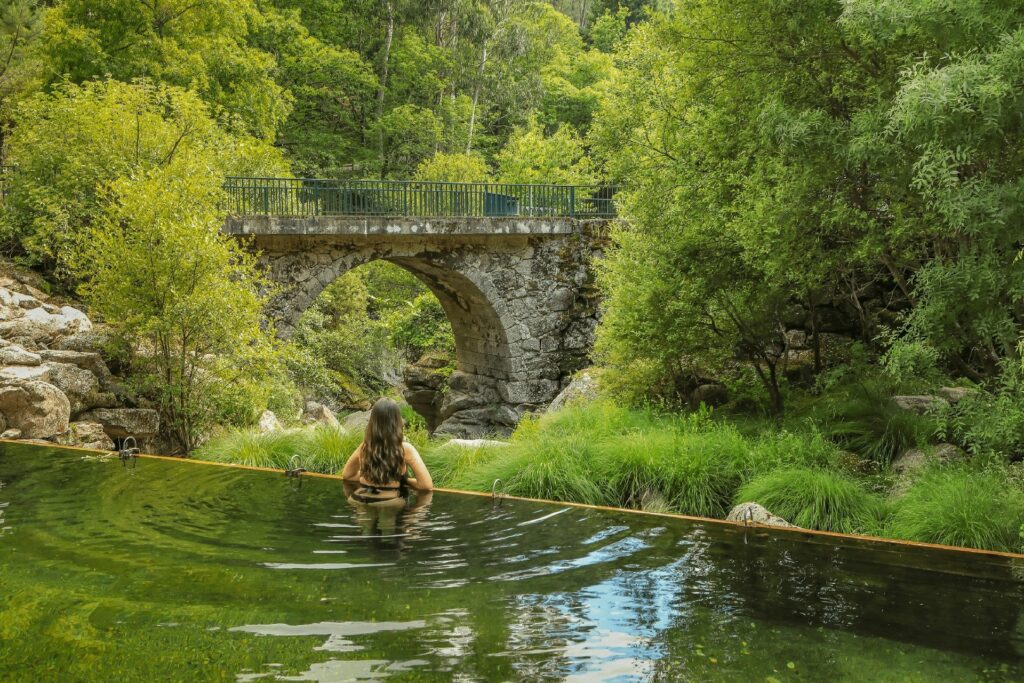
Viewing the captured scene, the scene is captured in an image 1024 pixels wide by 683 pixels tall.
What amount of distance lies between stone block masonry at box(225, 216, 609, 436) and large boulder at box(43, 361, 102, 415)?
645 centimetres

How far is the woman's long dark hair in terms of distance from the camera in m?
6.35

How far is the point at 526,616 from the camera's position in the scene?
4.59m

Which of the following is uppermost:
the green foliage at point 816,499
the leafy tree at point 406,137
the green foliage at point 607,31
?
the green foliage at point 607,31

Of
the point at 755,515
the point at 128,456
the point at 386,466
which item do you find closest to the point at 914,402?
the point at 755,515

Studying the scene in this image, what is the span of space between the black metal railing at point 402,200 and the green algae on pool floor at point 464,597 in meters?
11.3

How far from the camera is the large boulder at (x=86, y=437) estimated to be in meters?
10.7

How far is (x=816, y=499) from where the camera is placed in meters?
7.91

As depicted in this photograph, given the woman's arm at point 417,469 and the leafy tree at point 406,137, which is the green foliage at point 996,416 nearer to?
the woman's arm at point 417,469

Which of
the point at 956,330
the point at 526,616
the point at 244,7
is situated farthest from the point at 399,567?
the point at 244,7

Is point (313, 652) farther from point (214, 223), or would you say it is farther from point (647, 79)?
point (647, 79)

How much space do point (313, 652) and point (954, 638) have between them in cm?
286

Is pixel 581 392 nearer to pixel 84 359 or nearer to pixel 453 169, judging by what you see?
pixel 84 359

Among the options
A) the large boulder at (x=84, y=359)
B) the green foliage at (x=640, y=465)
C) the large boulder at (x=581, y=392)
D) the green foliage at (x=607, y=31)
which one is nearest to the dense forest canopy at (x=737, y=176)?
the large boulder at (x=84, y=359)

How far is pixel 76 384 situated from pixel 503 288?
34.0 feet
